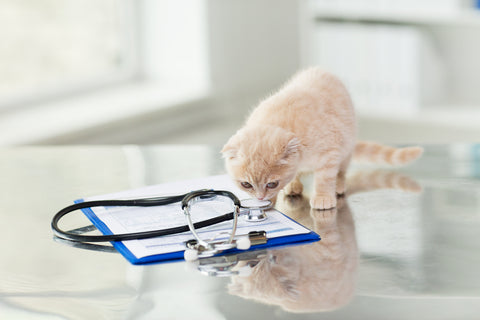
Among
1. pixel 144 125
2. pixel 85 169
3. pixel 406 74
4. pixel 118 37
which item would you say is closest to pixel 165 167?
pixel 85 169

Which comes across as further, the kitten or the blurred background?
the blurred background

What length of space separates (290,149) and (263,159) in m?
0.04

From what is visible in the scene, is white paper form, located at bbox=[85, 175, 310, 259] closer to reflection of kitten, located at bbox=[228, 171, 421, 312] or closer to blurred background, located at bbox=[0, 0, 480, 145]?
reflection of kitten, located at bbox=[228, 171, 421, 312]

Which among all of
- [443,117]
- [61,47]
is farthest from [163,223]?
[443,117]

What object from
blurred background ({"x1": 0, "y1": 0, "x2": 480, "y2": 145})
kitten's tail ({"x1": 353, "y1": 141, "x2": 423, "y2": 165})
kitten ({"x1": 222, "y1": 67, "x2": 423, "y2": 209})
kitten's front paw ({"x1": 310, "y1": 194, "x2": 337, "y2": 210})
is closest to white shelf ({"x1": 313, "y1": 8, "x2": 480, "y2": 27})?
blurred background ({"x1": 0, "y1": 0, "x2": 480, "y2": 145})

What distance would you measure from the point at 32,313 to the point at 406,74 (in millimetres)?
2675

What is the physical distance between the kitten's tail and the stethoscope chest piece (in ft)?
0.96

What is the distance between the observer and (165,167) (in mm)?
1189

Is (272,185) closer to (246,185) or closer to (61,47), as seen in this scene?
(246,185)

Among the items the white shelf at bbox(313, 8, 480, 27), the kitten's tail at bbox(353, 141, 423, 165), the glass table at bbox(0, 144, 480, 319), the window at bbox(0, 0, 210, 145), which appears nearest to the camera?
the glass table at bbox(0, 144, 480, 319)

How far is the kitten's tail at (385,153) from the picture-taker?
43.5 inches

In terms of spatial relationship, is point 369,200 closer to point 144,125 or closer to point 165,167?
point 165,167

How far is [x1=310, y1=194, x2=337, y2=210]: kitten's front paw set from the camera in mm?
923

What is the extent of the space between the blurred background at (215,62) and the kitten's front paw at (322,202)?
165 centimetres
